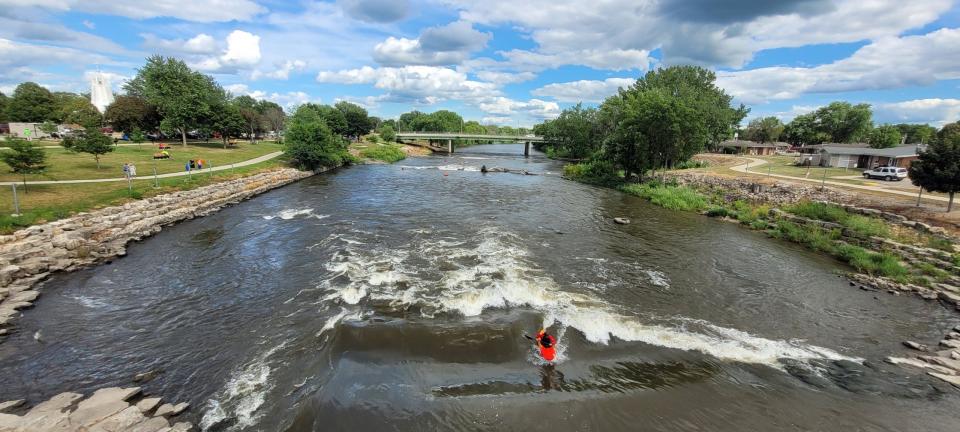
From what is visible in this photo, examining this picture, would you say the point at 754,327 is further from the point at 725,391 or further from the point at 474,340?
the point at 474,340

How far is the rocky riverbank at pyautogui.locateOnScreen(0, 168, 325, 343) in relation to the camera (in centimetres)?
1641

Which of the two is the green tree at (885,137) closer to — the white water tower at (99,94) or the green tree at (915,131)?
the green tree at (915,131)

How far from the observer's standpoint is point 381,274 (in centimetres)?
1988

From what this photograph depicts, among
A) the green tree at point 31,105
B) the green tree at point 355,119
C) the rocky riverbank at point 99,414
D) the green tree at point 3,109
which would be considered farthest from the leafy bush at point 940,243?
the green tree at point 3,109

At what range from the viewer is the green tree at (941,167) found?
2534cm

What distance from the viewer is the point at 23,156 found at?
24.8m

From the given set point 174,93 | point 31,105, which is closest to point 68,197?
point 174,93

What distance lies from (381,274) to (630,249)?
16.4m

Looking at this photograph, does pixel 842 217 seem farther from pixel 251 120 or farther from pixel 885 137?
pixel 251 120

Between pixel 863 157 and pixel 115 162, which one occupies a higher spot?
pixel 863 157

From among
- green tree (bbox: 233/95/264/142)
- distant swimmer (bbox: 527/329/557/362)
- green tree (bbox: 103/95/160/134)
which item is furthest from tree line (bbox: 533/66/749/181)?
green tree (bbox: 103/95/160/134)

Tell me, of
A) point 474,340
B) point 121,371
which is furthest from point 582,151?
point 121,371

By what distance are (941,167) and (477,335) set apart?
34.2 metres

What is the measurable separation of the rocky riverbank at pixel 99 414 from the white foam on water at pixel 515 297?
7.33 metres
